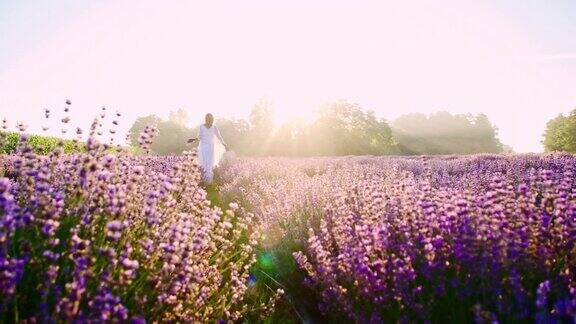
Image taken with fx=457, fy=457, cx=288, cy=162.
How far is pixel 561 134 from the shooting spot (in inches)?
1983

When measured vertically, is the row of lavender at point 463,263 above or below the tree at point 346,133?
below

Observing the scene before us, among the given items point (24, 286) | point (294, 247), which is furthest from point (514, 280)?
point (294, 247)

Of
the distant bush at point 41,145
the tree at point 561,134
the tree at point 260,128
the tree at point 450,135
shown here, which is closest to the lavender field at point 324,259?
the distant bush at point 41,145

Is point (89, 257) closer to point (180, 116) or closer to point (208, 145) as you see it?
point (208, 145)

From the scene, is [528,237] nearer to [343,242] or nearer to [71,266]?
[343,242]

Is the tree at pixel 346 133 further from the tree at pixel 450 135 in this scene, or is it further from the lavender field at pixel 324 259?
the lavender field at pixel 324 259

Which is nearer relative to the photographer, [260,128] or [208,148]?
[208,148]

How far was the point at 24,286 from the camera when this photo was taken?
197cm

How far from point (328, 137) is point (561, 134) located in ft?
84.6

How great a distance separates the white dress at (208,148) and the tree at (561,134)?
45108 mm

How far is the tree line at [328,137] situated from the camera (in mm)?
48594

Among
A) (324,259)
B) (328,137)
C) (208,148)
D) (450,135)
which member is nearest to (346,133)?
(328,137)

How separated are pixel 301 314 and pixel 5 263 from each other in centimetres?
230

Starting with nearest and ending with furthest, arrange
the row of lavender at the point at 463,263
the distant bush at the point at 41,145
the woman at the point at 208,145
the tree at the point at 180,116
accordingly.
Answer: the row of lavender at the point at 463,263
the distant bush at the point at 41,145
the woman at the point at 208,145
the tree at the point at 180,116
